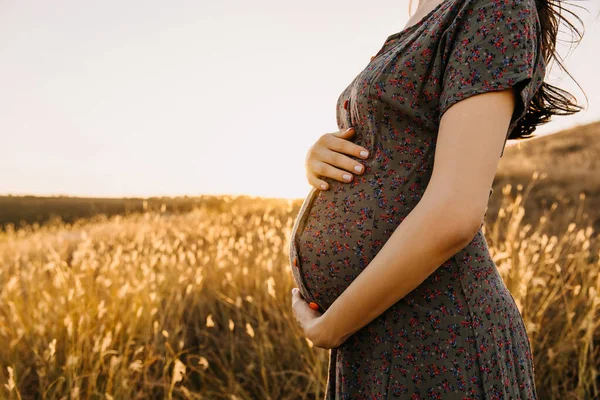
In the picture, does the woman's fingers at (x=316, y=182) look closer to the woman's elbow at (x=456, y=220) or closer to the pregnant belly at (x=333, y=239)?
the pregnant belly at (x=333, y=239)

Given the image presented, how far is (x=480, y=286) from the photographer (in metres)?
0.98

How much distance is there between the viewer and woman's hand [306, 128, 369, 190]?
41.1 inches

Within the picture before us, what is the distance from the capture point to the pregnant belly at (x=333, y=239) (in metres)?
1.02

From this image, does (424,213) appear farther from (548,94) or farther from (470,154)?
(548,94)

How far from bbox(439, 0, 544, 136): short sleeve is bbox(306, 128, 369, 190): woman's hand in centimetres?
24

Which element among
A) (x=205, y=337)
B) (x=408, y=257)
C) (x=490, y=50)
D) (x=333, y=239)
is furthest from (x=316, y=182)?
(x=205, y=337)

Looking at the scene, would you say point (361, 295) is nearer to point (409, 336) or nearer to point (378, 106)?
point (409, 336)

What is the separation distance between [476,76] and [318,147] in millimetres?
465

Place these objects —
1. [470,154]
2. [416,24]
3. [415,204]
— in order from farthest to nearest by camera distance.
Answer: [416,24] < [415,204] < [470,154]

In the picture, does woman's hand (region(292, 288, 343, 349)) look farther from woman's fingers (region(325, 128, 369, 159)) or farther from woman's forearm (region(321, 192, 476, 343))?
woman's fingers (region(325, 128, 369, 159))

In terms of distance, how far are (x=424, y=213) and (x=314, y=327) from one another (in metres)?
0.41

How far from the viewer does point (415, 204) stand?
0.97 metres

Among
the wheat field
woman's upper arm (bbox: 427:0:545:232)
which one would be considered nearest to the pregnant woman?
woman's upper arm (bbox: 427:0:545:232)

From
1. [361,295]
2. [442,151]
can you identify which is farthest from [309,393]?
[442,151]
